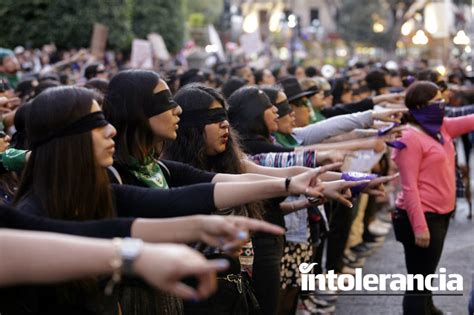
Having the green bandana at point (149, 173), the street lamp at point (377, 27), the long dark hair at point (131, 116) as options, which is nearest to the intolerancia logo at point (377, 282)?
the green bandana at point (149, 173)

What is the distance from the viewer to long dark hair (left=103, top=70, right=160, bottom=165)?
14.1 ft

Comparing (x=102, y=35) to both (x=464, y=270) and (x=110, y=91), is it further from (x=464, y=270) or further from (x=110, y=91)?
(x=110, y=91)

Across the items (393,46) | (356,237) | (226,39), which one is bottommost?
(393,46)

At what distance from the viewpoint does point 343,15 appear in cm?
6894

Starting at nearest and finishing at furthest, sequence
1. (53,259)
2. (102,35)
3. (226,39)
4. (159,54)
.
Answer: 1. (53,259)
2. (102,35)
3. (159,54)
4. (226,39)

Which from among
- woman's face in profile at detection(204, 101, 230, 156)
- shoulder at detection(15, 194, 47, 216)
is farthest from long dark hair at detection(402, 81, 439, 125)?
shoulder at detection(15, 194, 47, 216)

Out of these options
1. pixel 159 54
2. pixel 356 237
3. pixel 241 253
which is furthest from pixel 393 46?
pixel 241 253

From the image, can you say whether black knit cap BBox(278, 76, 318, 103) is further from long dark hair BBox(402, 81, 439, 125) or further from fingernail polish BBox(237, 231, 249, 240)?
fingernail polish BBox(237, 231, 249, 240)

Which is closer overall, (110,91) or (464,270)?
(110,91)

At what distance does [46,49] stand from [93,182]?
1686cm

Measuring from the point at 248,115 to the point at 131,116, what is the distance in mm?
1821

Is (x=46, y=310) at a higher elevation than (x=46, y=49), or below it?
higher

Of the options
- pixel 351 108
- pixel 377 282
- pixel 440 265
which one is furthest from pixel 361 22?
pixel 377 282

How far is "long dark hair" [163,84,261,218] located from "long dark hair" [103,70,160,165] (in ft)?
2.20
